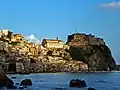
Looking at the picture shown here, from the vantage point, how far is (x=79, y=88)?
287 ft

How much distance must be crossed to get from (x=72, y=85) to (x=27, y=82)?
1506 centimetres

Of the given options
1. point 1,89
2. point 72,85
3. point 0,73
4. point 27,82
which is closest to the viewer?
point 1,89

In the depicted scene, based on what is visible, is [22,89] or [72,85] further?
[72,85]

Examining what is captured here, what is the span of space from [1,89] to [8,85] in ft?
28.5

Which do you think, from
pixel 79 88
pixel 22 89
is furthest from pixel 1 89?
pixel 79 88

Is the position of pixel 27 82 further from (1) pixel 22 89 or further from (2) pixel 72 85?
(1) pixel 22 89

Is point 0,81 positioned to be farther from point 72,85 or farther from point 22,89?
point 72,85

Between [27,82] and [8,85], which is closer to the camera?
[8,85]

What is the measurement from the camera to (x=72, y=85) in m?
97.4

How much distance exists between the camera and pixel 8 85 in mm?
87938

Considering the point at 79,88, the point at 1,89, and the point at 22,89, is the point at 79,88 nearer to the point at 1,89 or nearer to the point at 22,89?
the point at 22,89

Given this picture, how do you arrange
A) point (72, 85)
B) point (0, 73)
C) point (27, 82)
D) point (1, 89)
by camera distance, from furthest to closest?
1. point (27, 82)
2. point (72, 85)
3. point (0, 73)
4. point (1, 89)

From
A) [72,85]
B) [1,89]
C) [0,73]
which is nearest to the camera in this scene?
[1,89]

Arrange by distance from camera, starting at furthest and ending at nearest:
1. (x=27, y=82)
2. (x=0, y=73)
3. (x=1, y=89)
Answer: (x=27, y=82) < (x=0, y=73) < (x=1, y=89)
